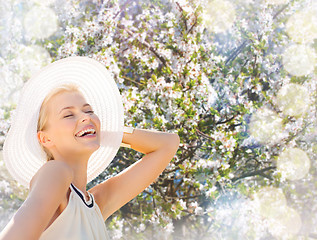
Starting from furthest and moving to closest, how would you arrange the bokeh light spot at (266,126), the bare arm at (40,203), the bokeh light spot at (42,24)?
the bokeh light spot at (42,24), the bokeh light spot at (266,126), the bare arm at (40,203)

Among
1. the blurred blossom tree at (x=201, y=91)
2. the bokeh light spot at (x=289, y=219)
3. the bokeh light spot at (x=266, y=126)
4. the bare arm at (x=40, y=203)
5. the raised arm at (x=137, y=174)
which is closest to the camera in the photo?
the bare arm at (x=40, y=203)

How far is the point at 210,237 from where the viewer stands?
760cm

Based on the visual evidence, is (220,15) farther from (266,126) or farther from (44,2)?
(44,2)

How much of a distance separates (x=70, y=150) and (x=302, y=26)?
695 centimetres

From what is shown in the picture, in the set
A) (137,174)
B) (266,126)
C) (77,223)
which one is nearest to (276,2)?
(266,126)

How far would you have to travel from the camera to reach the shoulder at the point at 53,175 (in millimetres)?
1259

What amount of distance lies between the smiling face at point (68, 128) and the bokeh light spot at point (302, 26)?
261 inches

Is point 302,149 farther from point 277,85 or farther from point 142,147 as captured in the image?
point 142,147

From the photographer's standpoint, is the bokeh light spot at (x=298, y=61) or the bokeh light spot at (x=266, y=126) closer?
the bokeh light spot at (x=266, y=126)

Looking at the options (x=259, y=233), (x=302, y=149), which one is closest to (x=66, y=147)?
(x=259, y=233)

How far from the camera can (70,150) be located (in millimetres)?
1471

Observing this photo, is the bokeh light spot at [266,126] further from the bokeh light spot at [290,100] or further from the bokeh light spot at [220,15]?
the bokeh light spot at [220,15]

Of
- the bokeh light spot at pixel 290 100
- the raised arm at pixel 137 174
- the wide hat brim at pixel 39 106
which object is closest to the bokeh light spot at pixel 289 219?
the bokeh light spot at pixel 290 100

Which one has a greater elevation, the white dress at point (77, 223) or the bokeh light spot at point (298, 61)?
the bokeh light spot at point (298, 61)
